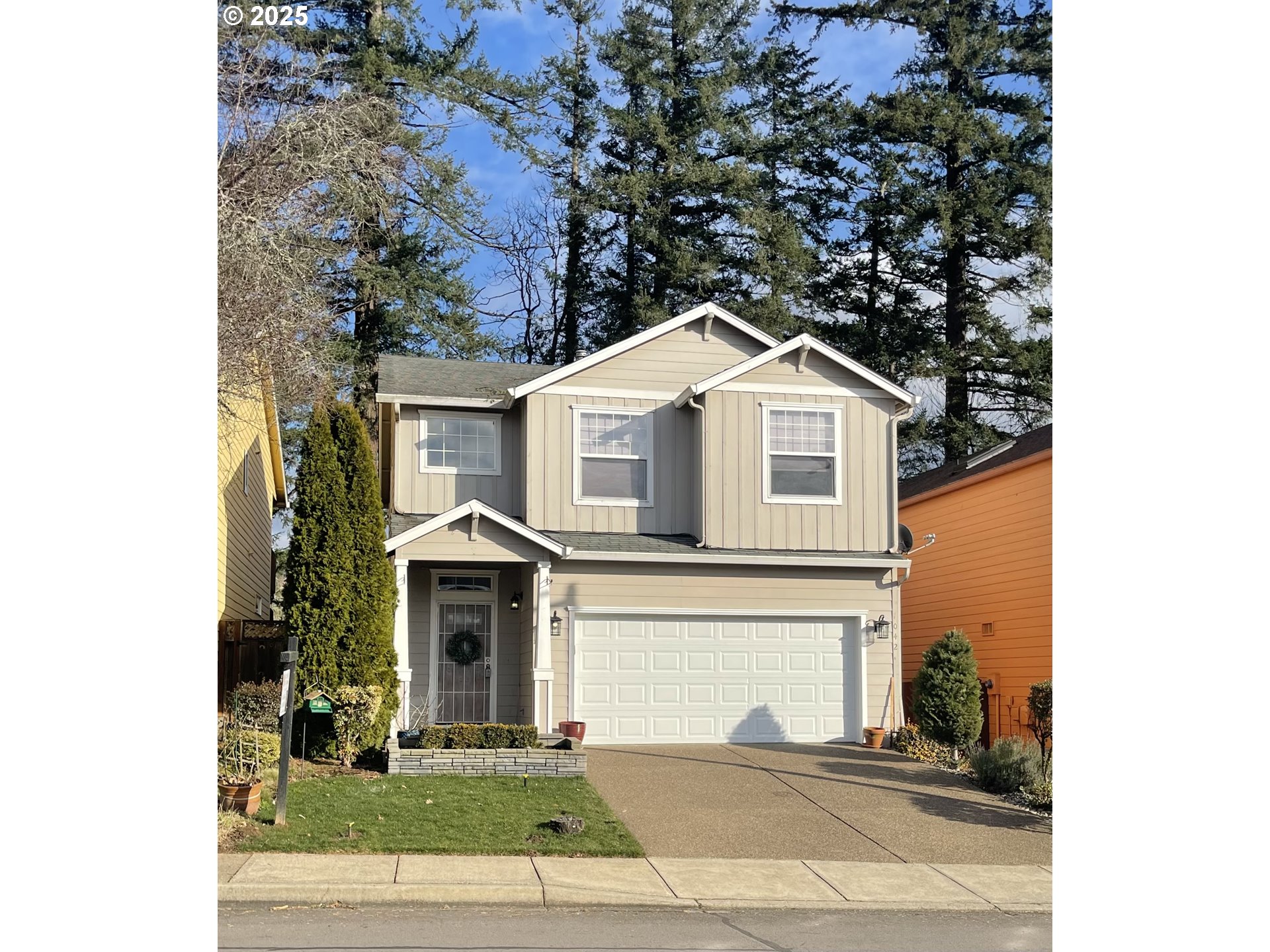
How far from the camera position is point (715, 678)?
16.8 metres

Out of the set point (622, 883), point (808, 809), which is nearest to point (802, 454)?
point (808, 809)

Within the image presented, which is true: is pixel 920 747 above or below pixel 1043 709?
below

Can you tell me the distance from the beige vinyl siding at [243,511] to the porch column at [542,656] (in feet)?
13.4

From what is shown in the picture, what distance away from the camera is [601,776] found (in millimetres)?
13430

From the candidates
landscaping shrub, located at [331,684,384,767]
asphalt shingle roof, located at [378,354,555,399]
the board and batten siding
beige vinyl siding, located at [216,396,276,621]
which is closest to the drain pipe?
asphalt shingle roof, located at [378,354,555,399]

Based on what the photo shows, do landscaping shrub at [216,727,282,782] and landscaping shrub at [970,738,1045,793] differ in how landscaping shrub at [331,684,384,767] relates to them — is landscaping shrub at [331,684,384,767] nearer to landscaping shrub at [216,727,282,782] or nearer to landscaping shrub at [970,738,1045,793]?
landscaping shrub at [216,727,282,782]

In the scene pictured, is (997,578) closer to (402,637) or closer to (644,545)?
(644,545)

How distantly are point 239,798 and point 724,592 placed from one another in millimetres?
8080

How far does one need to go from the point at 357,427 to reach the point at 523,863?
6.87 m

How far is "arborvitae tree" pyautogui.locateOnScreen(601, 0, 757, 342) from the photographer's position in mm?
26281

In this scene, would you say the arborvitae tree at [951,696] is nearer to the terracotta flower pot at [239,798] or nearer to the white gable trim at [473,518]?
the white gable trim at [473,518]

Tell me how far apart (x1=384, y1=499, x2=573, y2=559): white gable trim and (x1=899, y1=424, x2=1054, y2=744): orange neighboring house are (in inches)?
270

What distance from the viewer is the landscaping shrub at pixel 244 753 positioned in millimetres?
11141
